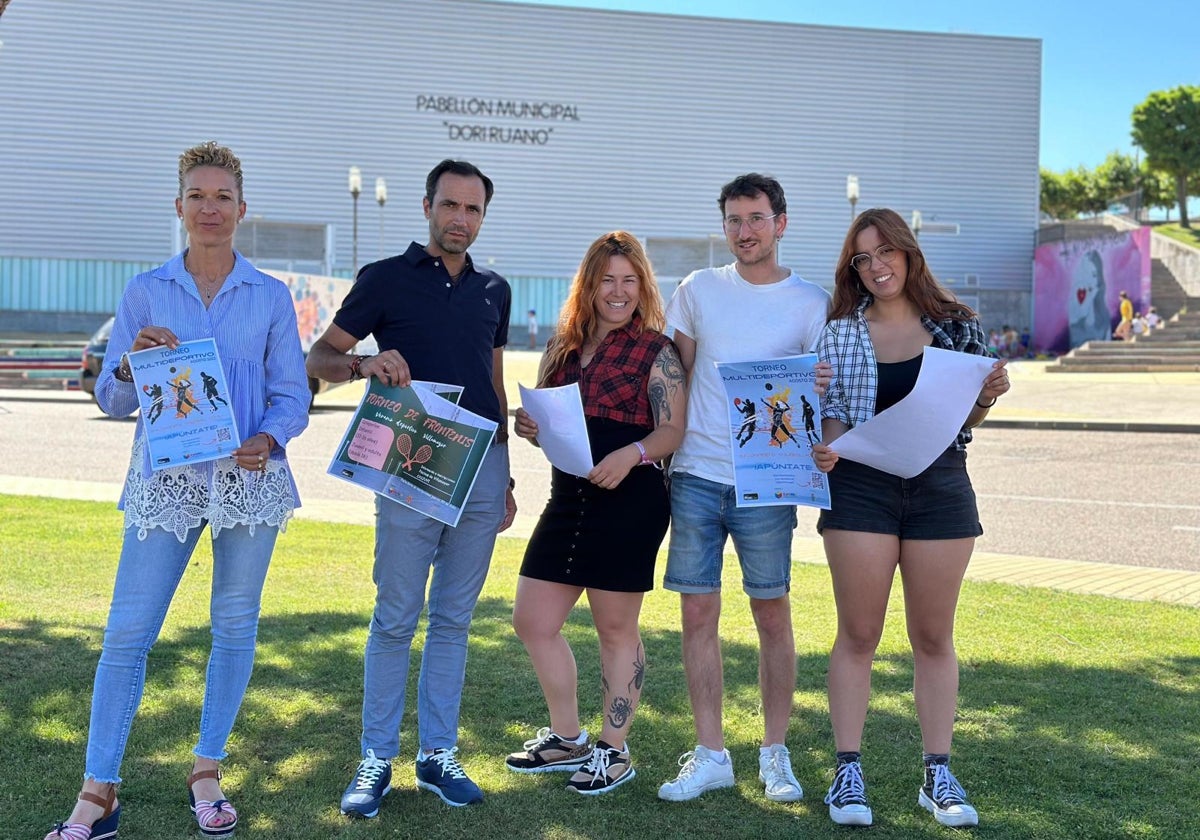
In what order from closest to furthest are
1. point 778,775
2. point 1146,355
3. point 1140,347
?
point 778,775
point 1146,355
point 1140,347

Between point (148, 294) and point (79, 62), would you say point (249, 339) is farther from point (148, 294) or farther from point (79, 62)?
point (79, 62)

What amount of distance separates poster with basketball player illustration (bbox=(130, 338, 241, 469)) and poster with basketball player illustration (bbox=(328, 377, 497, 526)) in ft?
1.57

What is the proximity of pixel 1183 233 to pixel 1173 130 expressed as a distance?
Answer: 50.6 feet

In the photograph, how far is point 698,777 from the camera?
412 cm

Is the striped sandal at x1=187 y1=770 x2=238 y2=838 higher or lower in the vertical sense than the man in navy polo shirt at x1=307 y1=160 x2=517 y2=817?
lower

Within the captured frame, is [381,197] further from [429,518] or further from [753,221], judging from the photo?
[429,518]

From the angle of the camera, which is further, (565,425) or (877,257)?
(565,425)

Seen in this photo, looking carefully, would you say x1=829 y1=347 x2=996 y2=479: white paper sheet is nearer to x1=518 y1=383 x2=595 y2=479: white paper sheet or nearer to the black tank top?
the black tank top

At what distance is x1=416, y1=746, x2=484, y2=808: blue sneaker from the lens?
396cm

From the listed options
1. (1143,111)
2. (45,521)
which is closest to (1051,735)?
(45,521)

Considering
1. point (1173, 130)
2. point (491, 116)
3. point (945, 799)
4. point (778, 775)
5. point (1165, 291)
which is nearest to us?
point (945, 799)

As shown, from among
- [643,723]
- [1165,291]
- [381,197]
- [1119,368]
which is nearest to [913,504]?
[643,723]

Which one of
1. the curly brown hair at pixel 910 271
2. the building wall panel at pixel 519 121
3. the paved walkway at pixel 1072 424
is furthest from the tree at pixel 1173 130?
the curly brown hair at pixel 910 271

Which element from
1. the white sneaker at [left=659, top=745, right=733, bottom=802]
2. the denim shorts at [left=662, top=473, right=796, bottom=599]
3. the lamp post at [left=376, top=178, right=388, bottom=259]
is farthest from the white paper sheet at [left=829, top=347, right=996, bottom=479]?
the lamp post at [left=376, top=178, right=388, bottom=259]
